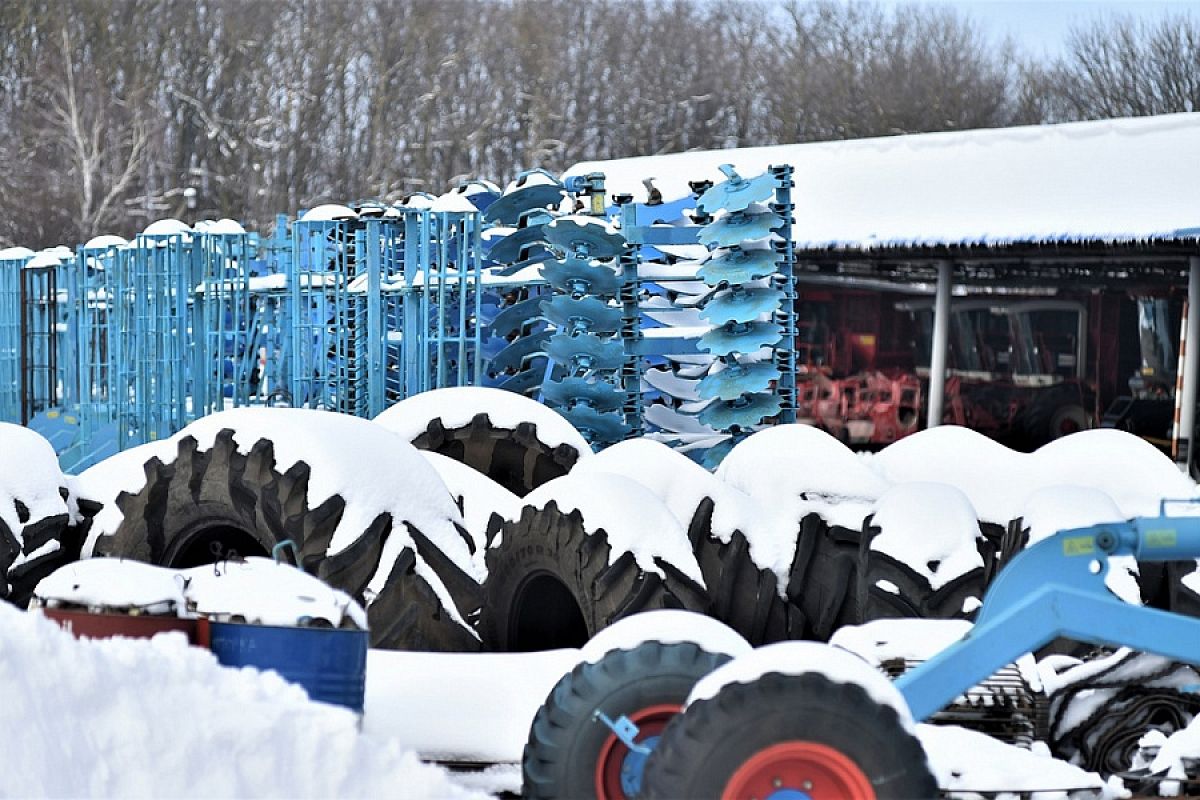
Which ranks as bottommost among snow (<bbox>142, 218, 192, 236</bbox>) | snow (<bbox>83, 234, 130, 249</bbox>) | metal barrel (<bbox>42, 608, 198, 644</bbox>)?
metal barrel (<bbox>42, 608, 198, 644</bbox>)

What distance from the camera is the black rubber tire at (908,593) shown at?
23.2 ft

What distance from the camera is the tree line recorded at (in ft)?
141

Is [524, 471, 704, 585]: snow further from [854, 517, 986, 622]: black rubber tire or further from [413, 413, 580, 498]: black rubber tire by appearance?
[413, 413, 580, 498]: black rubber tire

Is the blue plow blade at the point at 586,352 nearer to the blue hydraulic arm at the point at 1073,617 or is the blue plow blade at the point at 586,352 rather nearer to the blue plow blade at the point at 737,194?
the blue plow blade at the point at 737,194

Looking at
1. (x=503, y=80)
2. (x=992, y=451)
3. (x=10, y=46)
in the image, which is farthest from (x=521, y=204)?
(x=503, y=80)

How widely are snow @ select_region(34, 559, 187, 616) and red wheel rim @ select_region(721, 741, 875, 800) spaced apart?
1.87 metres

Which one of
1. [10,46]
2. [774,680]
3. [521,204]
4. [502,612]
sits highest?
[10,46]

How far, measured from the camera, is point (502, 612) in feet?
24.5

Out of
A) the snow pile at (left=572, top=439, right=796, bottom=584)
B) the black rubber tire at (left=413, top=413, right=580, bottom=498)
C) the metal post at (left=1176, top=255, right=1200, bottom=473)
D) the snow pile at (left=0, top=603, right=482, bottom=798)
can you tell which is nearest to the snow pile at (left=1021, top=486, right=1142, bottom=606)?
the snow pile at (left=572, top=439, right=796, bottom=584)

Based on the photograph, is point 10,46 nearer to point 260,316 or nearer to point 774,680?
point 260,316

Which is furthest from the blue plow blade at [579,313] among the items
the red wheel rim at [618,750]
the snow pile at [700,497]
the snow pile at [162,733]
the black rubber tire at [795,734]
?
the black rubber tire at [795,734]

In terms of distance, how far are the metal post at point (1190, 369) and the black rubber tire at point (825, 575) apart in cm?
1176

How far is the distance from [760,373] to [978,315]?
9.33 meters

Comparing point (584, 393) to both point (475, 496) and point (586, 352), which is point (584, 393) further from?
point (475, 496)
